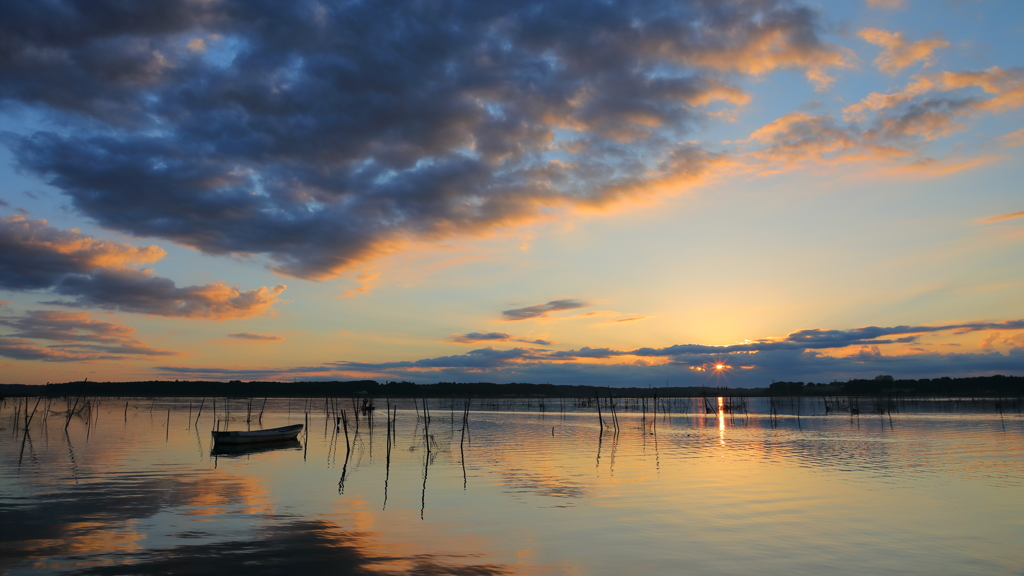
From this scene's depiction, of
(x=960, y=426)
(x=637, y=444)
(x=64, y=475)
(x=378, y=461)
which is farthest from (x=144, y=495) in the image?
(x=960, y=426)

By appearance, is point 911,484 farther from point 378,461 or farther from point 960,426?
point 960,426

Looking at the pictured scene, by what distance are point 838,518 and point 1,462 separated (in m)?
36.0

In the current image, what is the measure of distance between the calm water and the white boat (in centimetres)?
252

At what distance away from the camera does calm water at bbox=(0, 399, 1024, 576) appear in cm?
1429

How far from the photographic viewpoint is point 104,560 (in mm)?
13797

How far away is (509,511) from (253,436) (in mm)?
27250

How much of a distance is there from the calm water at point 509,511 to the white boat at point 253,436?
2517 millimetres

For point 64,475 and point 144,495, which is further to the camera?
point 64,475

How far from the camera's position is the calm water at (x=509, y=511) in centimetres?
1429

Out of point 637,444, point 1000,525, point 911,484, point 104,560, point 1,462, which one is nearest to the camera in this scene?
point 104,560

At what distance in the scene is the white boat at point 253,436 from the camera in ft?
126

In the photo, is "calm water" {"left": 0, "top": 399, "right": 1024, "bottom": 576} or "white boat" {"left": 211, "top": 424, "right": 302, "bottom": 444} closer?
"calm water" {"left": 0, "top": 399, "right": 1024, "bottom": 576}

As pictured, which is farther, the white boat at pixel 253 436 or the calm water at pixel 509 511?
the white boat at pixel 253 436

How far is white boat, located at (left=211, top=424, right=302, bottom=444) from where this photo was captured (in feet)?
126
